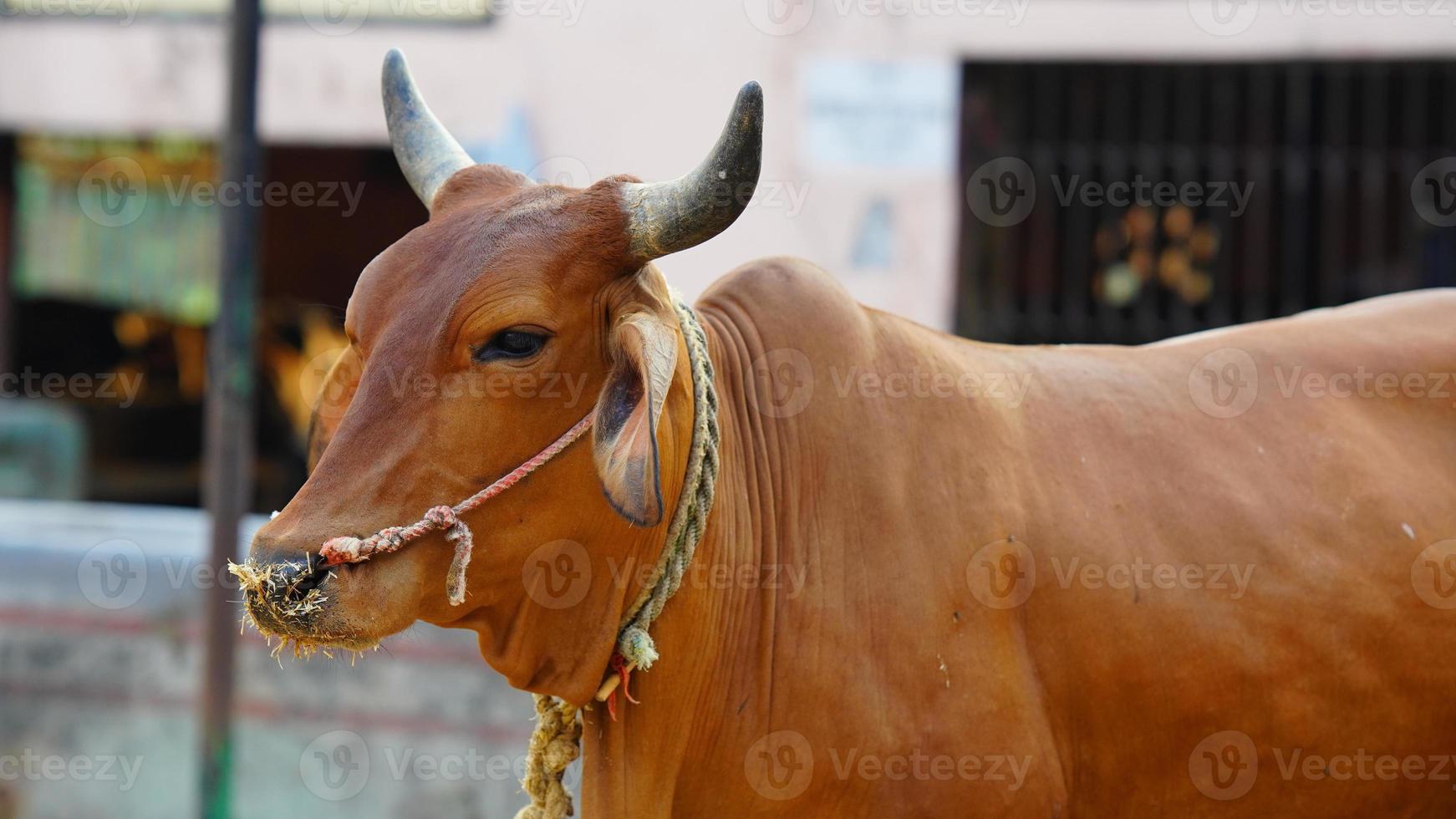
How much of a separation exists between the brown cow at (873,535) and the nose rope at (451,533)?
0.02 metres

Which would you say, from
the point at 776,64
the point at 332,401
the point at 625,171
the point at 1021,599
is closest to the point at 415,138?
the point at 332,401

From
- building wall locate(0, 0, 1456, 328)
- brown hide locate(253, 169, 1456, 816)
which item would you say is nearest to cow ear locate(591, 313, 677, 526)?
brown hide locate(253, 169, 1456, 816)

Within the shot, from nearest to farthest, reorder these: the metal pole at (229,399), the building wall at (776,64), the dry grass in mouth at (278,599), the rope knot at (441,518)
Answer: the dry grass in mouth at (278,599)
the rope knot at (441,518)
the metal pole at (229,399)
the building wall at (776,64)

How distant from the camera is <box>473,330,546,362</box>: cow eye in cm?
258

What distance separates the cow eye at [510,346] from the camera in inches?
101

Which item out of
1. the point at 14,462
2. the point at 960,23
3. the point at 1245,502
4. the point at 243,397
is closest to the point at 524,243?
the point at 1245,502

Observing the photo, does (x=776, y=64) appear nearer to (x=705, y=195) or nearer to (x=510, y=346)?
(x=705, y=195)

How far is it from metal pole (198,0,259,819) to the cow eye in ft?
9.12

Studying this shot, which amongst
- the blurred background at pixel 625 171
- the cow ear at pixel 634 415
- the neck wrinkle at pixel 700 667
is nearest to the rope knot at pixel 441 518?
the cow ear at pixel 634 415

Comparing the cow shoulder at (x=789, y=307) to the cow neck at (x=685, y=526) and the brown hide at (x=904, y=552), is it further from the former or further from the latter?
the cow neck at (x=685, y=526)

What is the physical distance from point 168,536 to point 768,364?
3947 millimetres

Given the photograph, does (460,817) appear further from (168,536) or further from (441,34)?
(441,34)

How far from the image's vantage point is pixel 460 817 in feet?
18.3

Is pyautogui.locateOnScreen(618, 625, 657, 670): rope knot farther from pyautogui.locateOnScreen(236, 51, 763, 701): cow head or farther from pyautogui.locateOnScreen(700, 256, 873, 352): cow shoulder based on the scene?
pyautogui.locateOnScreen(700, 256, 873, 352): cow shoulder
